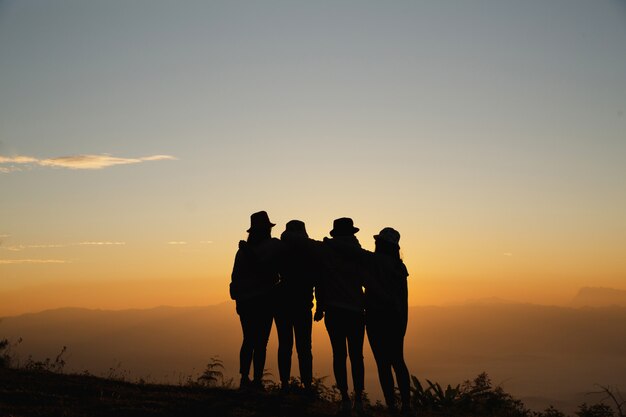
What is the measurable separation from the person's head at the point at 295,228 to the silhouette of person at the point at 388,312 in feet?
4.79

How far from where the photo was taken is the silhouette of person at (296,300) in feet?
37.6

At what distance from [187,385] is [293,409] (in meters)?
3.25

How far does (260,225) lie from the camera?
38.8 feet

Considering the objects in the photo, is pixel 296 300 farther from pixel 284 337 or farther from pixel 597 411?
pixel 597 411

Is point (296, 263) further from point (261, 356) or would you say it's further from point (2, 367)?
point (2, 367)

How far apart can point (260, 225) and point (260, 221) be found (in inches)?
2.7

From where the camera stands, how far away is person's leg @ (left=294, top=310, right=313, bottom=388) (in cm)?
1155

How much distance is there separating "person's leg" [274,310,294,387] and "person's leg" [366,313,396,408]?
5.05ft

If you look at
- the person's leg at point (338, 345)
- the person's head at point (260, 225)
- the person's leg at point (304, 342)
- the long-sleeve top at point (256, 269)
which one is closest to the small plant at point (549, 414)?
the person's leg at point (304, 342)

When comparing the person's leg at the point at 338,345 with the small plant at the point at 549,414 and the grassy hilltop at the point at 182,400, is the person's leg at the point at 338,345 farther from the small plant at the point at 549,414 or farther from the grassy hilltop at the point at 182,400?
the small plant at the point at 549,414

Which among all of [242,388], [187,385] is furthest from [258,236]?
[187,385]

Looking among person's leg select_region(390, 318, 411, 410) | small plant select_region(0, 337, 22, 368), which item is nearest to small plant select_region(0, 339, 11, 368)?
small plant select_region(0, 337, 22, 368)

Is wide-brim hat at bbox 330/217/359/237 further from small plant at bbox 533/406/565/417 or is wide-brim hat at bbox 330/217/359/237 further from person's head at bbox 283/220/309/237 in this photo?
small plant at bbox 533/406/565/417

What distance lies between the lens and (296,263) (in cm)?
1148
